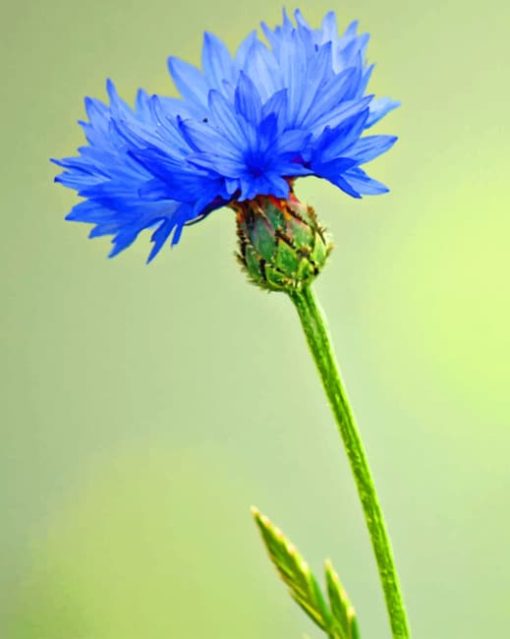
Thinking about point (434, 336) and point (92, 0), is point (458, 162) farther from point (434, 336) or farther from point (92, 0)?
point (92, 0)

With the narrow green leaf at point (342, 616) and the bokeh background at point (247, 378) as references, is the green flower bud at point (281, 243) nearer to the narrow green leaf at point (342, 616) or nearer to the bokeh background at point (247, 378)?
the narrow green leaf at point (342, 616)

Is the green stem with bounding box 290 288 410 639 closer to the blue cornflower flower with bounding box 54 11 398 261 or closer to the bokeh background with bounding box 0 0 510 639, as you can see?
the blue cornflower flower with bounding box 54 11 398 261

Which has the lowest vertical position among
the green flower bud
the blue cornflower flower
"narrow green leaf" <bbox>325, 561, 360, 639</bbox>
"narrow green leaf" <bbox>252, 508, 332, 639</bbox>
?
"narrow green leaf" <bbox>325, 561, 360, 639</bbox>

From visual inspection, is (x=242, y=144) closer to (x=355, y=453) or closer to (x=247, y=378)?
(x=355, y=453)

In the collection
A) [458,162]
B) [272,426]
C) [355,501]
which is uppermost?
[458,162]

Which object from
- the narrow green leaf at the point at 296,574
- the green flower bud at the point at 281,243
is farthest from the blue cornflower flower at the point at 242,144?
the narrow green leaf at the point at 296,574

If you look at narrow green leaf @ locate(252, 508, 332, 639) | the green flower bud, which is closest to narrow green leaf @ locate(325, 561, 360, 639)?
narrow green leaf @ locate(252, 508, 332, 639)

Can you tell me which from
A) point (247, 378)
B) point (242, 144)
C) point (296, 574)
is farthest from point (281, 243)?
point (247, 378)

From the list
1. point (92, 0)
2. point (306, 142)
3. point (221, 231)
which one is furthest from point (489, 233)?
point (306, 142)
